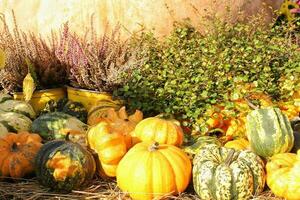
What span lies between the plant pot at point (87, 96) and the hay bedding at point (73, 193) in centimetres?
129

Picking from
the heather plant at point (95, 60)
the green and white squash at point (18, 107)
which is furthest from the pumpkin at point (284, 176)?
the green and white squash at point (18, 107)

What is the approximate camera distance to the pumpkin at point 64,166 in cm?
332

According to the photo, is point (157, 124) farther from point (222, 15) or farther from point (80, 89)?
point (222, 15)

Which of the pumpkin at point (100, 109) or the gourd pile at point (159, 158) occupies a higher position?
the pumpkin at point (100, 109)

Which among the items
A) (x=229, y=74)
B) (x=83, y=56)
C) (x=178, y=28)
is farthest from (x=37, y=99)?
(x=229, y=74)

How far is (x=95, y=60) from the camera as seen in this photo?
4613 mm

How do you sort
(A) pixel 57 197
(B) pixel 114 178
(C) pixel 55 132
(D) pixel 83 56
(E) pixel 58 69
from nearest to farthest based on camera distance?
(A) pixel 57 197, (B) pixel 114 178, (C) pixel 55 132, (D) pixel 83 56, (E) pixel 58 69

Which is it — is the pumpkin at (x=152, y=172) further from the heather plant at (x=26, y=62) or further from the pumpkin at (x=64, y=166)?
the heather plant at (x=26, y=62)

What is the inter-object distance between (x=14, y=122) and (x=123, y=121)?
3.23 feet

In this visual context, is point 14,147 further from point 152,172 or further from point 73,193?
point 152,172

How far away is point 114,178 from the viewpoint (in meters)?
3.63

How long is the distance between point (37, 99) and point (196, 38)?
171 centimetres

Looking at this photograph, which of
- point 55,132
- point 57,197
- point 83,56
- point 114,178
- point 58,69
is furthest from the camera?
point 58,69

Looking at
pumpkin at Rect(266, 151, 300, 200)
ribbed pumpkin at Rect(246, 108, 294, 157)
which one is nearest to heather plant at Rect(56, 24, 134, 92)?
ribbed pumpkin at Rect(246, 108, 294, 157)
